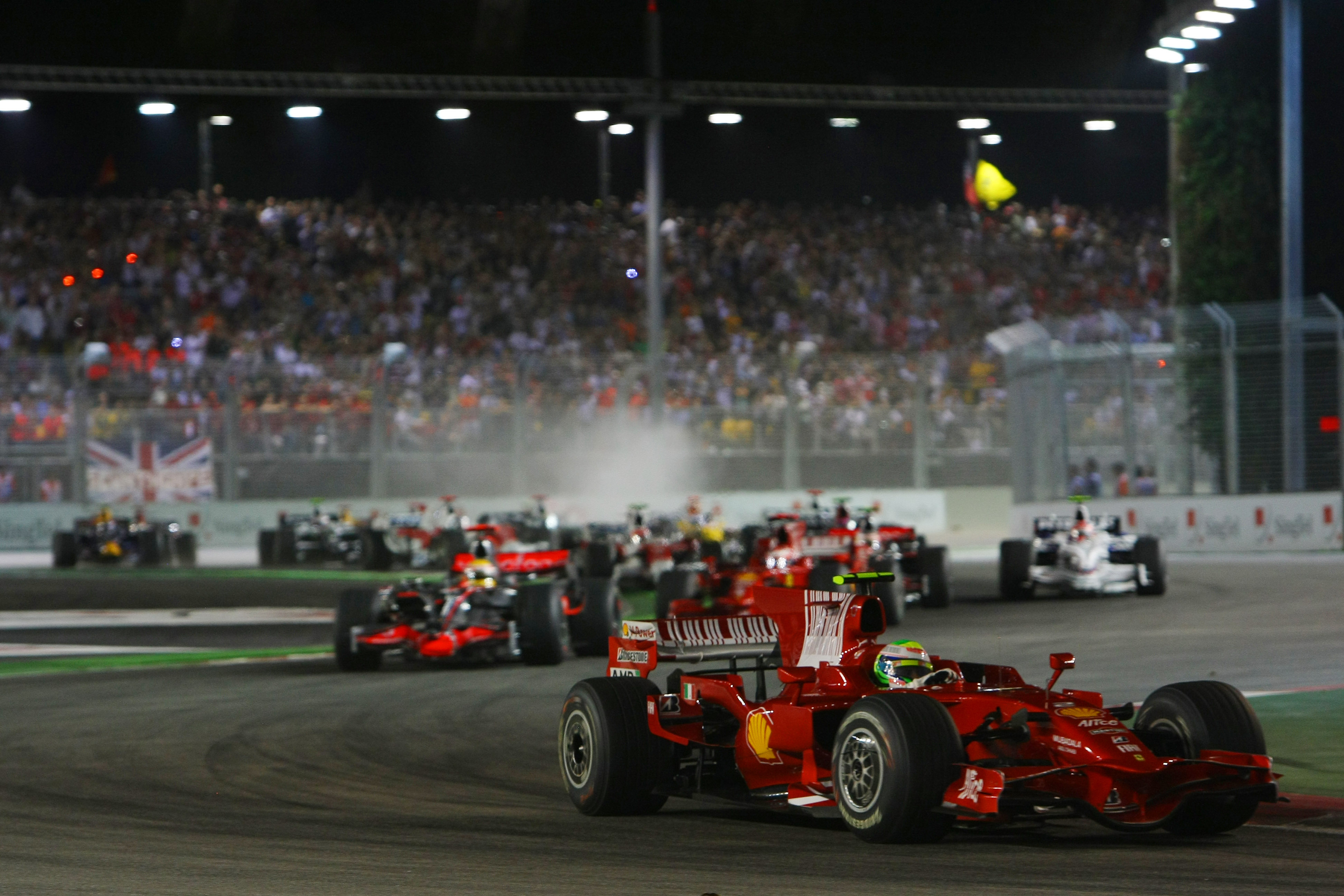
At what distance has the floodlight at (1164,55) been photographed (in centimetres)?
2422

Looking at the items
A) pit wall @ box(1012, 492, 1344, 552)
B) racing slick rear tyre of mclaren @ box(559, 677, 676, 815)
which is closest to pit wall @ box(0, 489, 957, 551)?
pit wall @ box(1012, 492, 1344, 552)

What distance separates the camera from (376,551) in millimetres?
26812

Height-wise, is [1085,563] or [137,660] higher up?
Answer: [1085,563]

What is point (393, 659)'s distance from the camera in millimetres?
15422

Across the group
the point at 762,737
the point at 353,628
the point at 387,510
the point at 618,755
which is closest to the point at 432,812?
the point at 618,755

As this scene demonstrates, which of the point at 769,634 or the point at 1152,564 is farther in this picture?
the point at 1152,564

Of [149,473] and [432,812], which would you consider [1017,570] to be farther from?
[149,473]

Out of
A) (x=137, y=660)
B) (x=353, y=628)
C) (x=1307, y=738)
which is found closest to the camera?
(x=1307, y=738)

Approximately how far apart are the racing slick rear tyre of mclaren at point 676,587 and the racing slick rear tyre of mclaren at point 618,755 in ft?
29.6

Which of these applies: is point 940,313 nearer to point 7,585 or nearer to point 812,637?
point 7,585

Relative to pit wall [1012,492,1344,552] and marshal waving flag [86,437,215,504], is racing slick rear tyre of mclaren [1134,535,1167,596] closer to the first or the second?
pit wall [1012,492,1344,552]

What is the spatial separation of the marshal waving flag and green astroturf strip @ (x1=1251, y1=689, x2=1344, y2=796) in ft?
74.2

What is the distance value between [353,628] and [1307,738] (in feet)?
25.1

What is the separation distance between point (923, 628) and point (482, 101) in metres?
17.0
